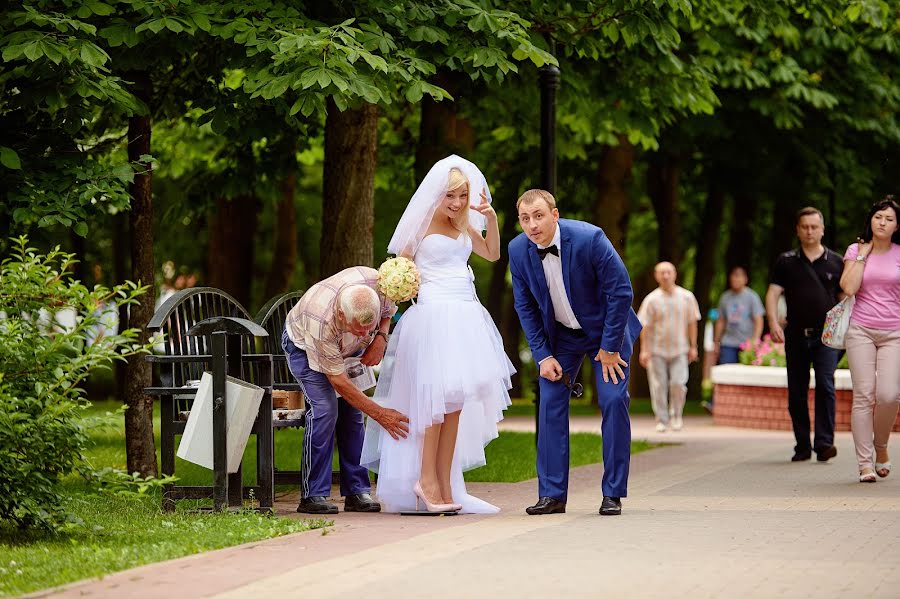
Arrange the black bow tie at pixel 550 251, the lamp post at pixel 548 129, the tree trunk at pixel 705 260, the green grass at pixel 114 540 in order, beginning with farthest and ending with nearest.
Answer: the tree trunk at pixel 705 260 → the lamp post at pixel 548 129 → the black bow tie at pixel 550 251 → the green grass at pixel 114 540

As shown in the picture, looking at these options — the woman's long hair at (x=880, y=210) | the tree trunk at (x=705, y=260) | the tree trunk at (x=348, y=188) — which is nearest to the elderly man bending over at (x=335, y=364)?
the tree trunk at (x=348, y=188)

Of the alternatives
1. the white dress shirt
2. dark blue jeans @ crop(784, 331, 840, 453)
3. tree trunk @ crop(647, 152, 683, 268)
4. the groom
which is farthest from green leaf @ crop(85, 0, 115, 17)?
tree trunk @ crop(647, 152, 683, 268)

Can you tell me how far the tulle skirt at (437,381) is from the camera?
9.37m

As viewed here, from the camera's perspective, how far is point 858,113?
74.1 ft

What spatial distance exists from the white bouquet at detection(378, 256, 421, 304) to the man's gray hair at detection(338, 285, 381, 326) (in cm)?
14

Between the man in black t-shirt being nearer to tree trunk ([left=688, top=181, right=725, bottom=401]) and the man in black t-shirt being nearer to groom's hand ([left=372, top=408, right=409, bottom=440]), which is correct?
groom's hand ([left=372, top=408, right=409, bottom=440])

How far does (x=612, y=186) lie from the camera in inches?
966

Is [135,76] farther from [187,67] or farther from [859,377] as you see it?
[859,377]

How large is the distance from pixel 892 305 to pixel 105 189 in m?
5.97

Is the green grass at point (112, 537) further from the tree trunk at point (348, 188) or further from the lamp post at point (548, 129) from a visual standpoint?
the lamp post at point (548, 129)

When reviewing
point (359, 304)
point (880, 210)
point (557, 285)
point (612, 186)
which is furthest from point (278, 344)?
point (612, 186)

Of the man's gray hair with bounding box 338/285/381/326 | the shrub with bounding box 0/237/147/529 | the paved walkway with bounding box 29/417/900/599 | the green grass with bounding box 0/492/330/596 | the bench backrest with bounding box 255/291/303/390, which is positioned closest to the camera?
the paved walkway with bounding box 29/417/900/599

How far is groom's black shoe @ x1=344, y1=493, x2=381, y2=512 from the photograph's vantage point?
972 cm

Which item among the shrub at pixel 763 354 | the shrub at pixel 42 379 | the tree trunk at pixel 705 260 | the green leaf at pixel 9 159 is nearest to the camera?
the shrub at pixel 42 379
